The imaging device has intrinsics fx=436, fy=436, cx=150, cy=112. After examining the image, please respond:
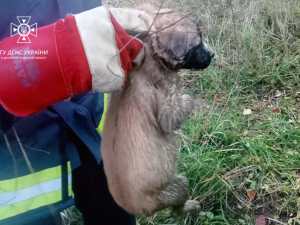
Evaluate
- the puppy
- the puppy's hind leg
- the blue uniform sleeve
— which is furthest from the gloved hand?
the puppy's hind leg

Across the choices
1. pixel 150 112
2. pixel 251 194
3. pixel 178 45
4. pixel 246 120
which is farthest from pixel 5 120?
pixel 246 120

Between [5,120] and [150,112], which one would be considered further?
[150,112]

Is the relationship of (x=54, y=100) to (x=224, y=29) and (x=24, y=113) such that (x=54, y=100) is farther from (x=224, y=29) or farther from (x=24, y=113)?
(x=224, y=29)

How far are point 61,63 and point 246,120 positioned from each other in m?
1.94

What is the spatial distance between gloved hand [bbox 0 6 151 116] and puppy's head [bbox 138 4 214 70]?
0.26 meters

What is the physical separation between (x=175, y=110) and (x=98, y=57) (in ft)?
1.45

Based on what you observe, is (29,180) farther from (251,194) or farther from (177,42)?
(251,194)

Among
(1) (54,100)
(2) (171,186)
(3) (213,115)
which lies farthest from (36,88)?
(3) (213,115)

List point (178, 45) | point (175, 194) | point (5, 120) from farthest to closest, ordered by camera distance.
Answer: point (175, 194) → point (178, 45) → point (5, 120)

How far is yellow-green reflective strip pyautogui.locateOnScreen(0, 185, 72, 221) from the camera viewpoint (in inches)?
55.6

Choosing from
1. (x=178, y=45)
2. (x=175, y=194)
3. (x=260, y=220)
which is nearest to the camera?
(x=178, y=45)

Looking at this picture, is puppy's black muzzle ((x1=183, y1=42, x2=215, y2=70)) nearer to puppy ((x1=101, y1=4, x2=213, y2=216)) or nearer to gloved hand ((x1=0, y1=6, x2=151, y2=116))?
puppy ((x1=101, y1=4, x2=213, y2=216))

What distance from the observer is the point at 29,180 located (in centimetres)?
144

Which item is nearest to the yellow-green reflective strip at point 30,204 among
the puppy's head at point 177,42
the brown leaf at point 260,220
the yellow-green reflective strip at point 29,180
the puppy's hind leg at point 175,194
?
the yellow-green reflective strip at point 29,180
